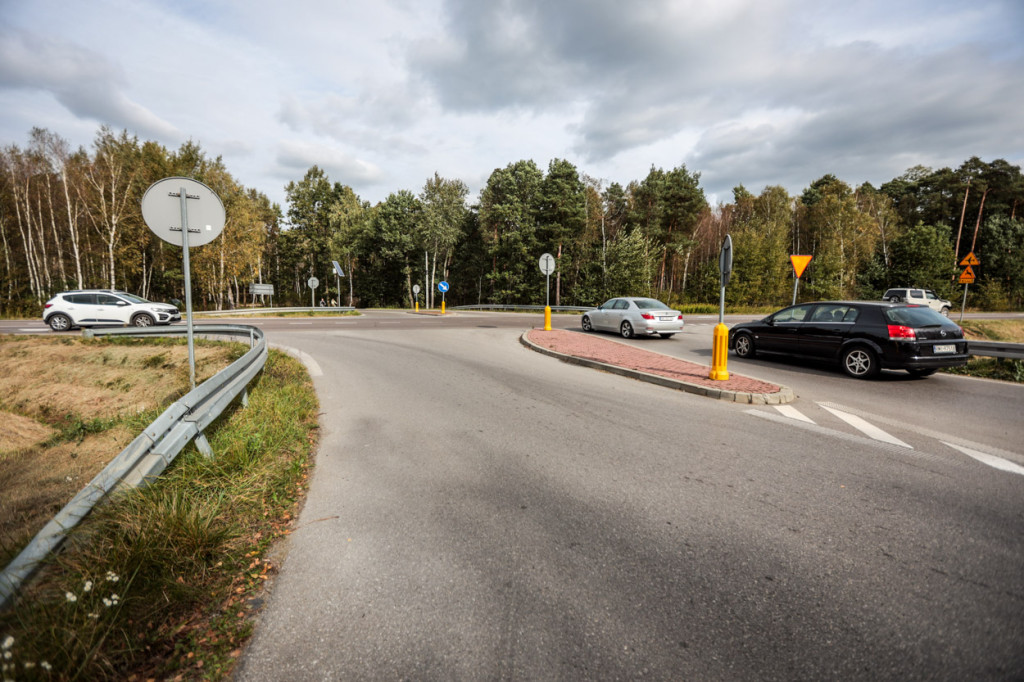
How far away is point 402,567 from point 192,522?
53.8 inches

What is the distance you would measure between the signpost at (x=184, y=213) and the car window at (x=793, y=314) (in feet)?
36.7

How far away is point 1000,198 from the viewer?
147ft

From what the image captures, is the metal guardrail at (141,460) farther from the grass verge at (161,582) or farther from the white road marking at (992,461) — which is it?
the white road marking at (992,461)

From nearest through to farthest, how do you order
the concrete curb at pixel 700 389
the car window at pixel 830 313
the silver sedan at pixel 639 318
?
the concrete curb at pixel 700 389 → the car window at pixel 830 313 → the silver sedan at pixel 639 318

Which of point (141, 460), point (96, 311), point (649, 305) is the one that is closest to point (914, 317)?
point (649, 305)

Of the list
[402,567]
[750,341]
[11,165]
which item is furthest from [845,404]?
[11,165]

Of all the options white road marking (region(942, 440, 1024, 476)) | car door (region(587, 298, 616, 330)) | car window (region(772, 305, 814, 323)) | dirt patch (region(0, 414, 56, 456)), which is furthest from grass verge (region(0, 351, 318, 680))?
car door (region(587, 298, 616, 330))

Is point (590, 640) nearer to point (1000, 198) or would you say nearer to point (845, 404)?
point (845, 404)

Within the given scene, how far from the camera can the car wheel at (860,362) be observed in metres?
8.76

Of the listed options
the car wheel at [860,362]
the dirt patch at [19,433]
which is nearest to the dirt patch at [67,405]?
the dirt patch at [19,433]

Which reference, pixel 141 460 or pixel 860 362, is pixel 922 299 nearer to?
pixel 860 362

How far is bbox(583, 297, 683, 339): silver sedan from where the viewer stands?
15656 mm

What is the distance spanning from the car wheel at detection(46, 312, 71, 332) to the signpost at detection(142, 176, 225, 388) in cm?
1702

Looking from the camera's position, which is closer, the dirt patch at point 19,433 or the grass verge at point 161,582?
the grass verge at point 161,582
